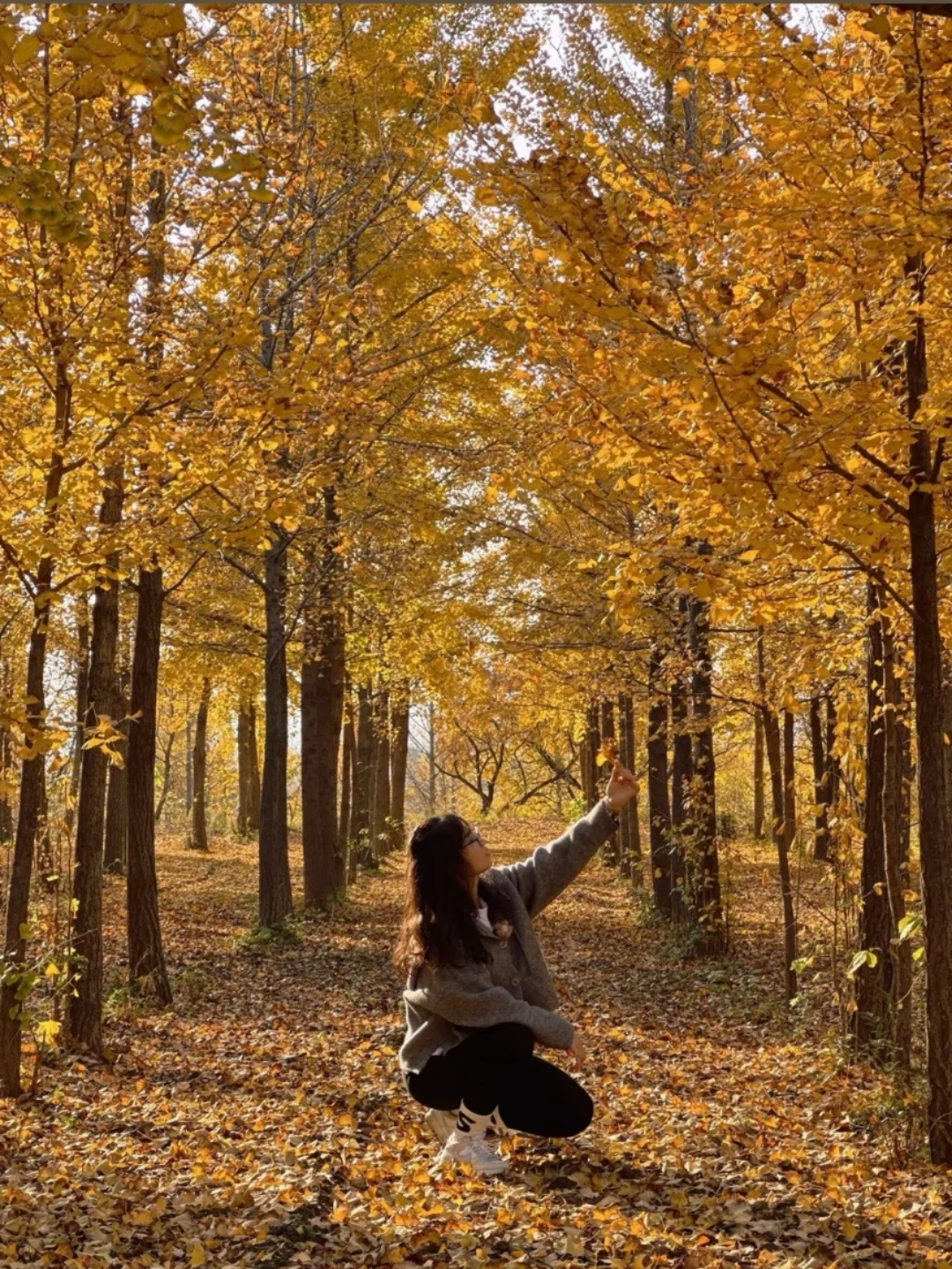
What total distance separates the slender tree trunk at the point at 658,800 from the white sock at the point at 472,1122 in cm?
716

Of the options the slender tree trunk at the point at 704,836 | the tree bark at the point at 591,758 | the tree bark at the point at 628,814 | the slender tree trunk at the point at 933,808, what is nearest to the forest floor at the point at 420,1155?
the slender tree trunk at the point at 933,808

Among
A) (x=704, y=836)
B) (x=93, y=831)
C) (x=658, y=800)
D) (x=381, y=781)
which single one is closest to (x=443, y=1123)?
(x=93, y=831)

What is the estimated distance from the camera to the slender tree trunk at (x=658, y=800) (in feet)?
39.5

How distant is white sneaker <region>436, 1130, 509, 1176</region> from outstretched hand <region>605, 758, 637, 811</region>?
1.42 m

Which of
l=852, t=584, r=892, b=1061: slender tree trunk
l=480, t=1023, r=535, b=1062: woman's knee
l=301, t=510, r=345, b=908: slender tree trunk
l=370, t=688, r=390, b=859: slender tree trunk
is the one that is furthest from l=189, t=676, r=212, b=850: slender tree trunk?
l=480, t=1023, r=535, b=1062: woman's knee

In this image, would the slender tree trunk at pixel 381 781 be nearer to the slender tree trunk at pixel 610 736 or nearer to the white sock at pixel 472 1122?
the slender tree trunk at pixel 610 736

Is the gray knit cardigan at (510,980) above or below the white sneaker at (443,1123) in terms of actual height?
above

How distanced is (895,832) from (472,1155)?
2637 millimetres

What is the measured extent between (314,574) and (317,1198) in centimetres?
895

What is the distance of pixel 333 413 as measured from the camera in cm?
724

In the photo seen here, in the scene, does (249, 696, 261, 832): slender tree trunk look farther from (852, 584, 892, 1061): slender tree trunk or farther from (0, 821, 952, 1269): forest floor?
(852, 584, 892, 1061): slender tree trunk

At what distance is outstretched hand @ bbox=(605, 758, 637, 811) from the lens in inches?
179

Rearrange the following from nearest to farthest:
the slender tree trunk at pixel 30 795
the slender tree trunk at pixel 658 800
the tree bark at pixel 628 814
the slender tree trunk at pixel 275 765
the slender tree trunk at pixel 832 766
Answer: the slender tree trunk at pixel 30 795
the slender tree trunk at pixel 832 766
the slender tree trunk at pixel 658 800
the slender tree trunk at pixel 275 765
the tree bark at pixel 628 814

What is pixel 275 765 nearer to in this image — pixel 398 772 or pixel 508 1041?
pixel 508 1041
